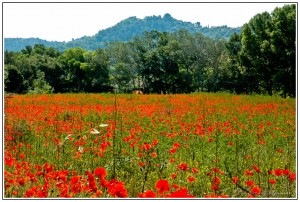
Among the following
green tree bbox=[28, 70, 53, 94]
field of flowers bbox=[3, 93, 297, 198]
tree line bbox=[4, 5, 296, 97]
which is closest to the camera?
field of flowers bbox=[3, 93, 297, 198]

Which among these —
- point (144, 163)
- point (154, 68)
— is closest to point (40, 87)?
point (154, 68)

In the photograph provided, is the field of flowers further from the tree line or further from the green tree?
the tree line

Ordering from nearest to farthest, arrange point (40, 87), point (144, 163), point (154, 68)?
1. point (144, 163)
2. point (40, 87)
3. point (154, 68)

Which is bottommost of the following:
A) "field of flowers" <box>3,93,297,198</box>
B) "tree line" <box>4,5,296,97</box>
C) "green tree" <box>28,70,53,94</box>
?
"field of flowers" <box>3,93,297,198</box>

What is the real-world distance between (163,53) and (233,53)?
35.2 ft

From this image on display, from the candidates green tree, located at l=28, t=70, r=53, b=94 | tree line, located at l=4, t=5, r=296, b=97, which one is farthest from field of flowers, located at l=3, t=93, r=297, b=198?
tree line, located at l=4, t=5, r=296, b=97

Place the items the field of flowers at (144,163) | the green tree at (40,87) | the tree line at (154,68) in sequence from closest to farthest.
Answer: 1. the field of flowers at (144,163)
2. the green tree at (40,87)
3. the tree line at (154,68)

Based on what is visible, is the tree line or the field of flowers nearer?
the field of flowers

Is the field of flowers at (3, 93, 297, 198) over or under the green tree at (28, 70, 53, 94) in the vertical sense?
under

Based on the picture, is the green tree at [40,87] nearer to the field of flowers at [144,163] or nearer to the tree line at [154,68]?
the tree line at [154,68]

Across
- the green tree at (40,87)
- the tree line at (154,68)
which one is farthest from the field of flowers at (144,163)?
the tree line at (154,68)

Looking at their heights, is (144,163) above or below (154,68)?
below

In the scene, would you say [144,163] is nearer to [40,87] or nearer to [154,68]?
[40,87]

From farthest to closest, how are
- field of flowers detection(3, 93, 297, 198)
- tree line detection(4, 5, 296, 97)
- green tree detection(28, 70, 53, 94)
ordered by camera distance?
tree line detection(4, 5, 296, 97) < green tree detection(28, 70, 53, 94) < field of flowers detection(3, 93, 297, 198)
